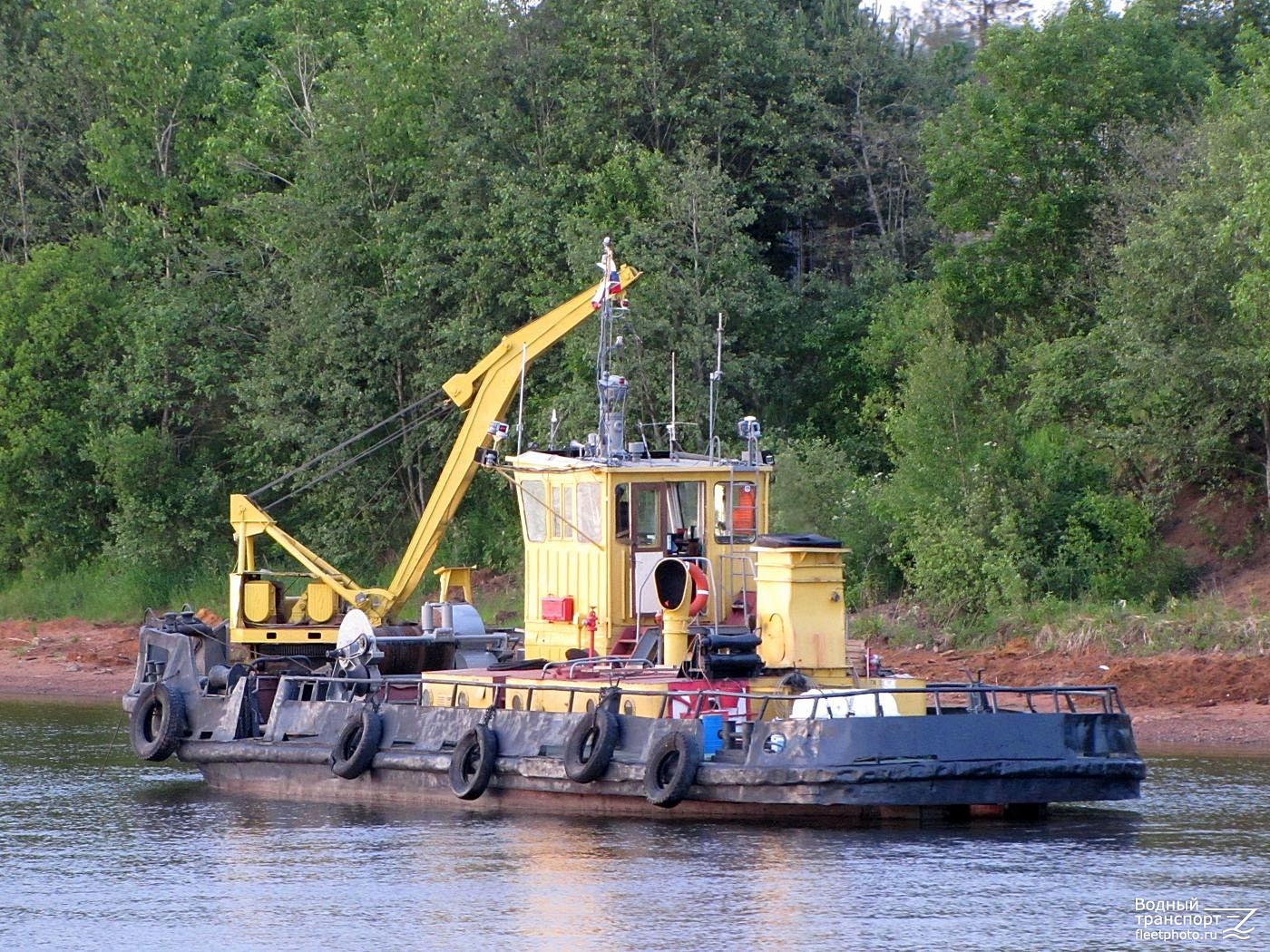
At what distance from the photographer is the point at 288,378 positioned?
34.2m

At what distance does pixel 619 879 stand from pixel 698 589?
3313mm

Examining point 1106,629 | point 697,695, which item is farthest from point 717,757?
point 1106,629

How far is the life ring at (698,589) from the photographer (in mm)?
15781

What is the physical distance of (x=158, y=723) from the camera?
18.3 m

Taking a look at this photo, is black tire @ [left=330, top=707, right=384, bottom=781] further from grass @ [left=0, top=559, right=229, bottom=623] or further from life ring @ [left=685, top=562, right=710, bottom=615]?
grass @ [left=0, top=559, right=229, bottom=623]

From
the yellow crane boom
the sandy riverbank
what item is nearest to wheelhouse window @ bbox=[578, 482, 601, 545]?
the yellow crane boom

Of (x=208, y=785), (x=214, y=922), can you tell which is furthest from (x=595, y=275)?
(x=214, y=922)

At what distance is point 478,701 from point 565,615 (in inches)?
41.6

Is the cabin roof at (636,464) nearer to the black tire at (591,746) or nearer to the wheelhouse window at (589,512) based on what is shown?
the wheelhouse window at (589,512)

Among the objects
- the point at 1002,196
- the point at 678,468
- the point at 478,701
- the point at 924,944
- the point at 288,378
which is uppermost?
the point at 1002,196

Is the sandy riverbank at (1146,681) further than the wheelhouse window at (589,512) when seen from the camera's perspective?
Yes

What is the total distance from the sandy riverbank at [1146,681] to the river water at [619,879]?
13.5ft

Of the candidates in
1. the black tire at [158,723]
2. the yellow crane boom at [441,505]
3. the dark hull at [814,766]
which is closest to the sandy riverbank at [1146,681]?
the yellow crane boom at [441,505]

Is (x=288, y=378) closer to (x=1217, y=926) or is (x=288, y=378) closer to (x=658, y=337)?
(x=658, y=337)
